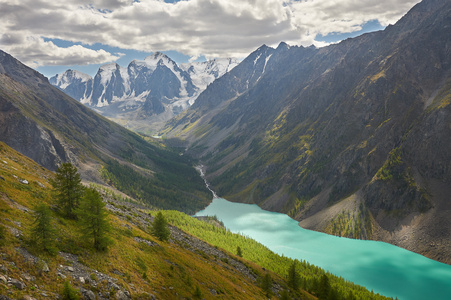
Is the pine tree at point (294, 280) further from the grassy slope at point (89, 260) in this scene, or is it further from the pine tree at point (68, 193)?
the pine tree at point (68, 193)

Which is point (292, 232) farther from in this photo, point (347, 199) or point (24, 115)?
point (24, 115)

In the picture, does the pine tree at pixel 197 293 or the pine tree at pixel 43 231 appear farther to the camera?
the pine tree at pixel 197 293

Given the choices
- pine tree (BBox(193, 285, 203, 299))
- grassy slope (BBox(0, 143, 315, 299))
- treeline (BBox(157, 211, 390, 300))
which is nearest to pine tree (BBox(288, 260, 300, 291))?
treeline (BBox(157, 211, 390, 300))

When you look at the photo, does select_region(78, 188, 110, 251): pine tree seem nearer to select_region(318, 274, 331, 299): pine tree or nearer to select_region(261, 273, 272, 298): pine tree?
select_region(261, 273, 272, 298): pine tree

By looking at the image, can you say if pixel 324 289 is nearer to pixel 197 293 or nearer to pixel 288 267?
pixel 288 267

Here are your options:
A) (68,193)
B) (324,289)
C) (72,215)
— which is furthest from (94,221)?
(324,289)

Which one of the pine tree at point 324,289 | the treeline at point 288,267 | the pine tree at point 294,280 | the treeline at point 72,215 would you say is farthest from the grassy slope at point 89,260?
the treeline at point 288,267

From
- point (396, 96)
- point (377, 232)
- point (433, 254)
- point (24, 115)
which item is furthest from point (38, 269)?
point (396, 96)
